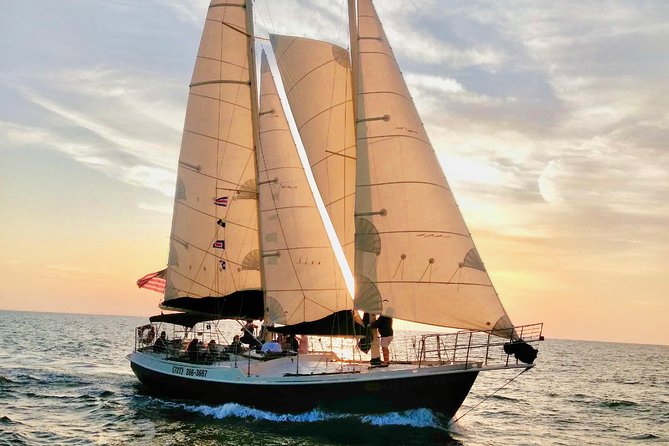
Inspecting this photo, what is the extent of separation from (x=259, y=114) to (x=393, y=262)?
9.81 m

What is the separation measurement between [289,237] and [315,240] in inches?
39.7

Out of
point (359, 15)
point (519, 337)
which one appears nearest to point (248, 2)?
point (359, 15)

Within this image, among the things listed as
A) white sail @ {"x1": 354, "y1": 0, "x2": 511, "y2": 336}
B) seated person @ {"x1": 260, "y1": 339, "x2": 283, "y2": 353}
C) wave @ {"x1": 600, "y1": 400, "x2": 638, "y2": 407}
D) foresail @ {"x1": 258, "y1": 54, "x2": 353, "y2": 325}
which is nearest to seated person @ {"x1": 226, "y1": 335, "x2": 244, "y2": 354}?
seated person @ {"x1": 260, "y1": 339, "x2": 283, "y2": 353}

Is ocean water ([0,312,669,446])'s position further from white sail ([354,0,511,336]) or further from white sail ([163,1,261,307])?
white sail ([163,1,261,307])

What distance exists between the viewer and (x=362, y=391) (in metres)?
20.4

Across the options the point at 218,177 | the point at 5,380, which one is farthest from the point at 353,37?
the point at 5,380

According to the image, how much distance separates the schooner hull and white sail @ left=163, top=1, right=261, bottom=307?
261 inches

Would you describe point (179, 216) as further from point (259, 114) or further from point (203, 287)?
point (259, 114)

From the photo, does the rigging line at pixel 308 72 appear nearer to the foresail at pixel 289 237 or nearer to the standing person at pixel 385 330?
the foresail at pixel 289 237

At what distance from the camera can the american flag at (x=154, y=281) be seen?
32375 millimetres

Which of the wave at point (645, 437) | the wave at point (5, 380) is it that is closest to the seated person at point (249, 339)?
the wave at point (5, 380)

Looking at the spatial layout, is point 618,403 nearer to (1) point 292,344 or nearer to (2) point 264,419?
(1) point 292,344

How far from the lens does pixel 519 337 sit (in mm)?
19188

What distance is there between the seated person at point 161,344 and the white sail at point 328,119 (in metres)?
10.2
